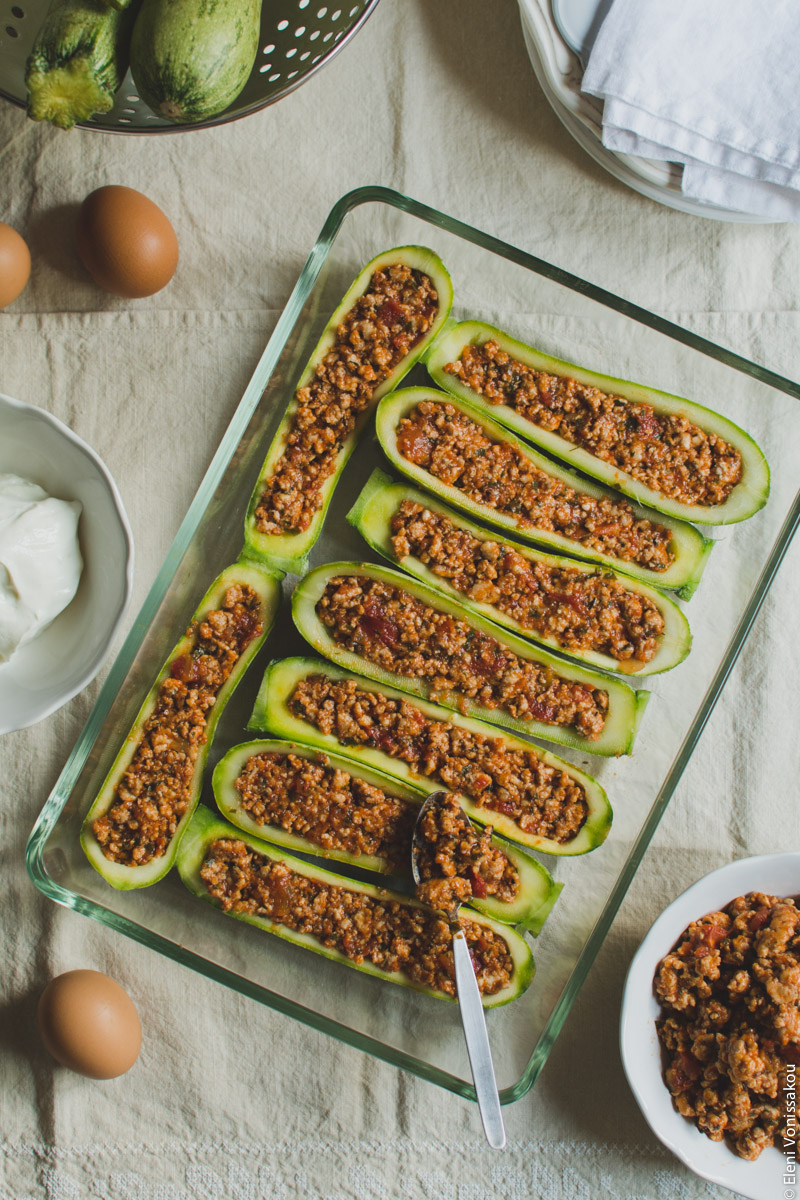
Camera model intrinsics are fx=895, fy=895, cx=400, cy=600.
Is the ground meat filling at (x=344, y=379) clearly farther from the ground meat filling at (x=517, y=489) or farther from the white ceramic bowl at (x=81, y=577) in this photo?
the white ceramic bowl at (x=81, y=577)

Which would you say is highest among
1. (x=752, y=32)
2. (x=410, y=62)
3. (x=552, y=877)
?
(x=752, y=32)

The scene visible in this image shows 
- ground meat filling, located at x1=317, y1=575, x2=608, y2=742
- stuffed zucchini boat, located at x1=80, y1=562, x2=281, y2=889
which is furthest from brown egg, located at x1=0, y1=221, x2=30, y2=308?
ground meat filling, located at x1=317, y1=575, x2=608, y2=742

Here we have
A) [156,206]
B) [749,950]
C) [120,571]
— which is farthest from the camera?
[156,206]

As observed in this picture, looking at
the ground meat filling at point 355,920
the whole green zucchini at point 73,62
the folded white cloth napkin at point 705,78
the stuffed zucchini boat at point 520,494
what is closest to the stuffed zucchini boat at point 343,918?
the ground meat filling at point 355,920

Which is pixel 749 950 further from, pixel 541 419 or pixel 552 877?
pixel 541 419

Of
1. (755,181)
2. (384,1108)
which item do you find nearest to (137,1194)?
(384,1108)

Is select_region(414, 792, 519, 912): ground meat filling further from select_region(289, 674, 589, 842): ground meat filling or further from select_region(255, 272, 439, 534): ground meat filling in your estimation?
select_region(255, 272, 439, 534): ground meat filling
